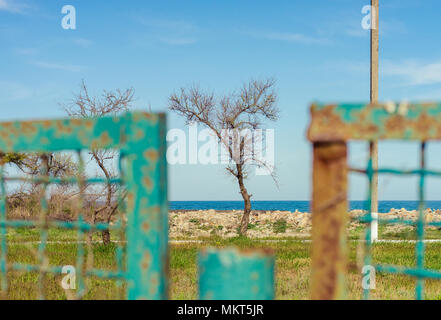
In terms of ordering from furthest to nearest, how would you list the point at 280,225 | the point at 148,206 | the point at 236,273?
the point at 280,225 < the point at 148,206 < the point at 236,273

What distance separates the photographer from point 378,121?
1.30m

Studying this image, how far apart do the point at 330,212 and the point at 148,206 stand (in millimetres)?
621

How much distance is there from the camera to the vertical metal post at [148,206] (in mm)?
1513

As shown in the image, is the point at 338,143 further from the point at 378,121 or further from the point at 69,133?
the point at 69,133

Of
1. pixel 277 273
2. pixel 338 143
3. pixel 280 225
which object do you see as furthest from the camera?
pixel 280 225

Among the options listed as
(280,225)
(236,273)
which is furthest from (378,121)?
(280,225)

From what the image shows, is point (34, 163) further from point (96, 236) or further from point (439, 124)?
point (439, 124)

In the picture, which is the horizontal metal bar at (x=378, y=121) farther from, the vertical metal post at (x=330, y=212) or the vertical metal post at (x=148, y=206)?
the vertical metal post at (x=148, y=206)

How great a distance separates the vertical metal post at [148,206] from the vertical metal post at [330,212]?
21.1 inches

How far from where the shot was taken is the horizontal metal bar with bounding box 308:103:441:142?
1293 millimetres

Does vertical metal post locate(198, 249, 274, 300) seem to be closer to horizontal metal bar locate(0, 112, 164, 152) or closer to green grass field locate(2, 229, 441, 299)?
horizontal metal bar locate(0, 112, 164, 152)

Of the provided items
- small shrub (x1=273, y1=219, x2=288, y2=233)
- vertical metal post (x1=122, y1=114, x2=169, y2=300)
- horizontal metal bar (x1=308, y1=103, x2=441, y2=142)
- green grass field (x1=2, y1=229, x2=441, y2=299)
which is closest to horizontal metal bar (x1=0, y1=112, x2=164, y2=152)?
vertical metal post (x1=122, y1=114, x2=169, y2=300)
